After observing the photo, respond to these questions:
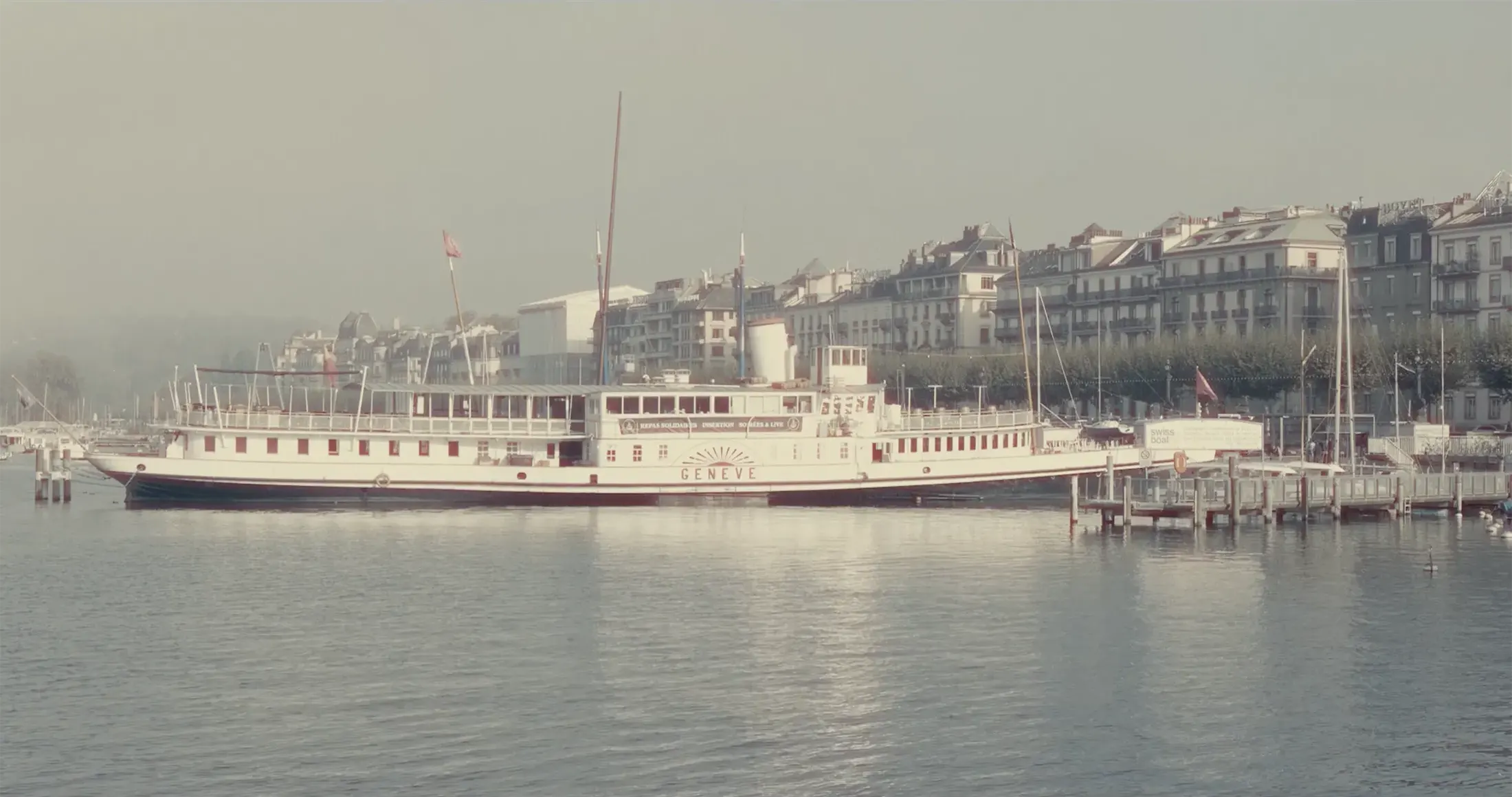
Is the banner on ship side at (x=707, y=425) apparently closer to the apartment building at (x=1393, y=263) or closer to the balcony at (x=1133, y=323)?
the apartment building at (x=1393, y=263)

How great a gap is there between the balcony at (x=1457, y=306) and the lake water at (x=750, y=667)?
4344 cm

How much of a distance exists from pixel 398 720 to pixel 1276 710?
14508 mm

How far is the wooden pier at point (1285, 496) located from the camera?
196 feet

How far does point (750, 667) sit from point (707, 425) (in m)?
35.6

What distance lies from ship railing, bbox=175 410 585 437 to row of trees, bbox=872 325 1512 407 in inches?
1423

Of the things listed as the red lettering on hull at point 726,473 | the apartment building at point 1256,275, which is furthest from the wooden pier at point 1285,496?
the apartment building at point 1256,275

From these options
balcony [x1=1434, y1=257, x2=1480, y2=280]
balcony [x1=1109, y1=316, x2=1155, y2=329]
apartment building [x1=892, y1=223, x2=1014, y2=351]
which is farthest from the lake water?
apartment building [x1=892, y1=223, x2=1014, y2=351]

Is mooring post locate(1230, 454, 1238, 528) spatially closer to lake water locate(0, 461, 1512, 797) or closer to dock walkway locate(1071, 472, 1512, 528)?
dock walkway locate(1071, 472, 1512, 528)

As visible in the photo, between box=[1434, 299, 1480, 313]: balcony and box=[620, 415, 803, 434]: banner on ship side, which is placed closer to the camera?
box=[620, 415, 803, 434]: banner on ship side

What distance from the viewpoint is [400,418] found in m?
67.9

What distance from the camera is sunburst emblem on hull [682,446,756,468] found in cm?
6962

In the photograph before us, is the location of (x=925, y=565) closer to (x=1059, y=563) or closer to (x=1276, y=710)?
(x=1059, y=563)

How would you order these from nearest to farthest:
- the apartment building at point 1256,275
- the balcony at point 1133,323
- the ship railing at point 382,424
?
the ship railing at point 382,424 < the apartment building at point 1256,275 < the balcony at point 1133,323

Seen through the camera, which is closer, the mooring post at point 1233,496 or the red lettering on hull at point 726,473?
the mooring post at point 1233,496
